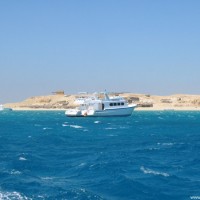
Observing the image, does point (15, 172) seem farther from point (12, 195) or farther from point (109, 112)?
point (109, 112)

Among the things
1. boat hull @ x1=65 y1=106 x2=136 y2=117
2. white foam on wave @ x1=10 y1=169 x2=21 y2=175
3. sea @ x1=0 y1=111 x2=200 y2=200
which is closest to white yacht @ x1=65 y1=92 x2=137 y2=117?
boat hull @ x1=65 y1=106 x2=136 y2=117

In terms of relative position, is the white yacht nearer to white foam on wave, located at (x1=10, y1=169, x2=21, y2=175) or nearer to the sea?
the sea

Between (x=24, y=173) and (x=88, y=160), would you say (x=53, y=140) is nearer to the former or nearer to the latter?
(x=88, y=160)

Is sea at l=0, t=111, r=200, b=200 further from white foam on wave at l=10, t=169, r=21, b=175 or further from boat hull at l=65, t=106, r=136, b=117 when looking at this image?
boat hull at l=65, t=106, r=136, b=117

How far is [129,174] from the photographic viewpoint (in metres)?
30.5

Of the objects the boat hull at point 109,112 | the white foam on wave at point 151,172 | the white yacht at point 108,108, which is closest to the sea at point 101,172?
the white foam on wave at point 151,172

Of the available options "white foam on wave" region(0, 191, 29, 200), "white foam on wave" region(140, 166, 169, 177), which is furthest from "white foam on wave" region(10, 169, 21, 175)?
"white foam on wave" region(140, 166, 169, 177)

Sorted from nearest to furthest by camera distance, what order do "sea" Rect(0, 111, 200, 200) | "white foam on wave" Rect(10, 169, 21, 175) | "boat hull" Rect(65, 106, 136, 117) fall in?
"sea" Rect(0, 111, 200, 200) → "white foam on wave" Rect(10, 169, 21, 175) → "boat hull" Rect(65, 106, 136, 117)

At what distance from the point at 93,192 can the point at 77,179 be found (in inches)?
167

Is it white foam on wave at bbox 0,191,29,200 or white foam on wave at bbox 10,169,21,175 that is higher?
white foam on wave at bbox 10,169,21,175

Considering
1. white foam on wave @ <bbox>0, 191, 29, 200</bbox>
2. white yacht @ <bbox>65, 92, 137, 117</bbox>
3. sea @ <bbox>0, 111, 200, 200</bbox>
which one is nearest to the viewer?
white foam on wave @ <bbox>0, 191, 29, 200</bbox>

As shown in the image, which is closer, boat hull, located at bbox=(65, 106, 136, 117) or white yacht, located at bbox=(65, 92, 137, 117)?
boat hull, located at bbox=(65, 106, 136, 117)

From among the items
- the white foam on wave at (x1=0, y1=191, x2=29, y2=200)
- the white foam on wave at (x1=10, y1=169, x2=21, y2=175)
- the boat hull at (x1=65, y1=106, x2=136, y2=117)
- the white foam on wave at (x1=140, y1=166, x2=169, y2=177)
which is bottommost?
the white foam on wave at (x1=140, y1=166, x2=169, y2=177)

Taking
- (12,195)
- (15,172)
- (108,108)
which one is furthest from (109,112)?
(12,195)
